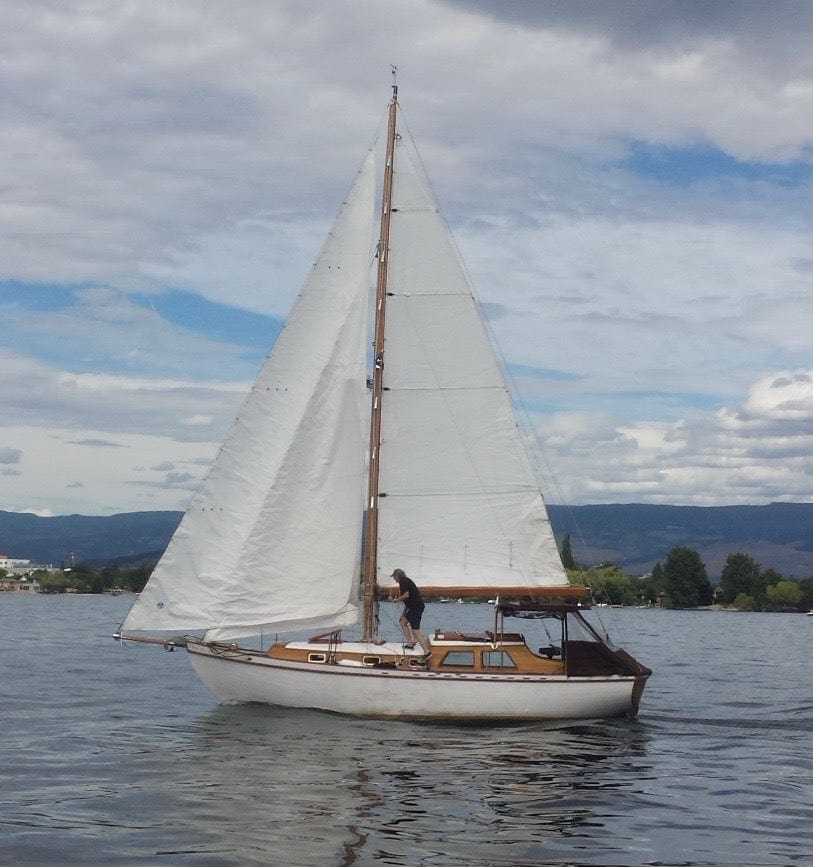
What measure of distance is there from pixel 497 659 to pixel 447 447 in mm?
4887

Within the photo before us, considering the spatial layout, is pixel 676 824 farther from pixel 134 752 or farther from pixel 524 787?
pixel 134 752

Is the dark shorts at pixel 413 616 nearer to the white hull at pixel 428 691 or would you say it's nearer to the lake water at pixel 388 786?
the white hull at pixel 428 691

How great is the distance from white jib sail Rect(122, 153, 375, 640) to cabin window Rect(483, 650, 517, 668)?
3.22 meters

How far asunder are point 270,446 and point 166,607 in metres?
4.26

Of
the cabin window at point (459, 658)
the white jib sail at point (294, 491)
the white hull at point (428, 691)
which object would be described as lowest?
the white hull at point (428, 691)

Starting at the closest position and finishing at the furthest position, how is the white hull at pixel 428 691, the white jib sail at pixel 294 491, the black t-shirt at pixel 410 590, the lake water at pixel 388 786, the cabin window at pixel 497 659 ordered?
the lake water at pixel 388 786, the white hull at pixel 428 691, the cabin window at pixel 497 659, the black t-shirt at pixel 410 590, the white jib sail at pixel 294 491

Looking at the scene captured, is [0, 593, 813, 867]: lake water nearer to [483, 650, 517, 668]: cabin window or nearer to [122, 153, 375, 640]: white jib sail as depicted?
[483, 650, 517, 668]: cabin window

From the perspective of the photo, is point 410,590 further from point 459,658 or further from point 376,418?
point 376,418

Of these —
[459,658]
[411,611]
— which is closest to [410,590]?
[411,611]

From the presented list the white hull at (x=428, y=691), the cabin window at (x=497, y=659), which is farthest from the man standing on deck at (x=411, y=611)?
the cabin window at (x=497, y=659)

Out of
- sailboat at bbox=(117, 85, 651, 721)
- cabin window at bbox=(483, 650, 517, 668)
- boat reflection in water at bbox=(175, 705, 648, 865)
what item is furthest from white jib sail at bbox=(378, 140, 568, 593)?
boat reflection in water at bbox=(175, 705, 648, 865)

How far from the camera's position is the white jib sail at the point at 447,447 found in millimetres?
28625

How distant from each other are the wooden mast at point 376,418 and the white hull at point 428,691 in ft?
4.24

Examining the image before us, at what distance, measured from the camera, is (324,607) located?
28.6 metres
